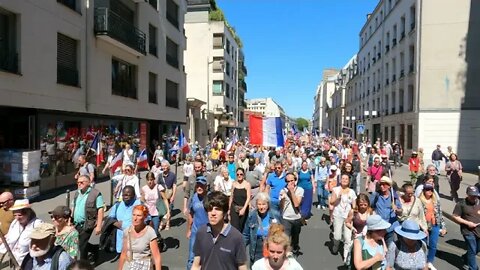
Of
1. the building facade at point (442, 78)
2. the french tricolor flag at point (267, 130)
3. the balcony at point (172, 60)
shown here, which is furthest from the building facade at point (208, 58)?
the french tricolor flag at point (267, 130)

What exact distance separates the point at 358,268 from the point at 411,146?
2795 centimetres

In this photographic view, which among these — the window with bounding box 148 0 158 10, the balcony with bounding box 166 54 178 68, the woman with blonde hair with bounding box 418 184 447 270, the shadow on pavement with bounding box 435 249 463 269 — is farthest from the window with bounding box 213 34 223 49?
the woman with blonde hair with bounding box 418 184 447 270

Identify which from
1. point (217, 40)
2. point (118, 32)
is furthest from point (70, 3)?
point (217, 40)

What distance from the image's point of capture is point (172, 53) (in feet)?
94.9

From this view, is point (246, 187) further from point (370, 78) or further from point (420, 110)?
point (370, 78)

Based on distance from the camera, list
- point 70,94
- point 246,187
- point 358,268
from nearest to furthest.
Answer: point 358,268 → point 246,187 → point 70,94

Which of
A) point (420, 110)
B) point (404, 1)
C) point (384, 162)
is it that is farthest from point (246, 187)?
point (404, 1)

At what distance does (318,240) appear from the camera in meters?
8.34

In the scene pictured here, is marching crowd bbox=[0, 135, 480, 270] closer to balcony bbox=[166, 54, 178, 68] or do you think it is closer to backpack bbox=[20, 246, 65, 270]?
backpack bbox=[20, 246, 65, 270]

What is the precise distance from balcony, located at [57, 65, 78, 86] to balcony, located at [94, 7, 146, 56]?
2.34 meters

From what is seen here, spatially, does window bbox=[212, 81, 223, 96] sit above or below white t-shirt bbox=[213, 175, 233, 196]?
above

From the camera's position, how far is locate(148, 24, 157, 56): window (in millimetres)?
24467

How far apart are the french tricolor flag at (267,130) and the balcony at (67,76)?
25.2 ft

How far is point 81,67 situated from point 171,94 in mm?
12558
